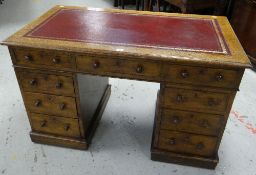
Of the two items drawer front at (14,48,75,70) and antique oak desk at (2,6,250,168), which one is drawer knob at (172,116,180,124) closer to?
antique oak desk at (2,6,250,168)

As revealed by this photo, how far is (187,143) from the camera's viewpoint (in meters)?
1.46

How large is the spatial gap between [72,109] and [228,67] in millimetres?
922

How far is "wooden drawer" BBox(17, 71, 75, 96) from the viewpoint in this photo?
138cm

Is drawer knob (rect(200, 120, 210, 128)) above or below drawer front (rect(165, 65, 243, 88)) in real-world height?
below

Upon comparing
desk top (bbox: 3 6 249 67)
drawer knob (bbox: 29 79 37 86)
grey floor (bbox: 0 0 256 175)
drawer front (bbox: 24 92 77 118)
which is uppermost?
desk top (bbox: 3 6 249 67)

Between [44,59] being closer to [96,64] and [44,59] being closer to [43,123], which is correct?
[96,64]

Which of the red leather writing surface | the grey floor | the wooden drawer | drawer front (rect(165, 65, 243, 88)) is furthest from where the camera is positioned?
the grey floor

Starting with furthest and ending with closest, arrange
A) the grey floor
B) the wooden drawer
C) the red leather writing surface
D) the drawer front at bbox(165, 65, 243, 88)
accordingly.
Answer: the grey floor → the wooden drawer → the red leather writing surface → the drawer front at bbox(165, 65, 243, 88)

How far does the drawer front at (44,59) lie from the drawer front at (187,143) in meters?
0.69

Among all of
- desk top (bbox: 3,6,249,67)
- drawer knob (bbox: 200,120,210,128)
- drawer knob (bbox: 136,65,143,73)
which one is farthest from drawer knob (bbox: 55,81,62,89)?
drawer knob (bbox: 200,120,210,128)

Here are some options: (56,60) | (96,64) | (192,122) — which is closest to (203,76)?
(192,122)

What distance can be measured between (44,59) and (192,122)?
35.5 inches

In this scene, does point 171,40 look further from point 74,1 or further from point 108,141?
point 74,1

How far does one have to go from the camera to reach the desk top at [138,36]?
1.18 metres
